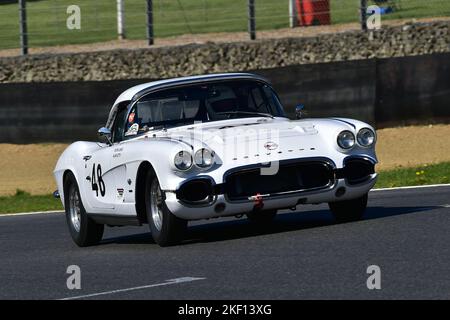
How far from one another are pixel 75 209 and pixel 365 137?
319cm

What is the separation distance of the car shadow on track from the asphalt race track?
13 mm

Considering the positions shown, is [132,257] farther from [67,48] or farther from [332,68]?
[67,48]

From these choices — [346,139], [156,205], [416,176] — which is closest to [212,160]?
[156,205]

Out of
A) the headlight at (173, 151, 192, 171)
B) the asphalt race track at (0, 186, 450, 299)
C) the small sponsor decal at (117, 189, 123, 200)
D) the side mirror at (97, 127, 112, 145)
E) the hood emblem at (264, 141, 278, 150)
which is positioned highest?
the side mirror at (97, 127, 112, 145)

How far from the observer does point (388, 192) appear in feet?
52.5

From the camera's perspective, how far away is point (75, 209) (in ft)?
42.5

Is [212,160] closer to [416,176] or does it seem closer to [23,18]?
[416,176]

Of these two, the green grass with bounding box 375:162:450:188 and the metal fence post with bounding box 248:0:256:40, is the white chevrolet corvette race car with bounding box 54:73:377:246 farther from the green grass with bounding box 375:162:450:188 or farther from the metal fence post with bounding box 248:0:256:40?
the metal fence post with bounding box 248:0:256:40

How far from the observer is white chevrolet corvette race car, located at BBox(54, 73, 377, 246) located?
10.7 m

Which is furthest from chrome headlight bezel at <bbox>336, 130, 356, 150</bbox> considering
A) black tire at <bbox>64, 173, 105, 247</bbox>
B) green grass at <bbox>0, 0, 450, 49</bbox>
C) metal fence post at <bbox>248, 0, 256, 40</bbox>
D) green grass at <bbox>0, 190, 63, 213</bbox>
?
green grass at <bbox>0, 0, 450, 49</bbox>

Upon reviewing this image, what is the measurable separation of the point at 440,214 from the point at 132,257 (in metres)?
2.82

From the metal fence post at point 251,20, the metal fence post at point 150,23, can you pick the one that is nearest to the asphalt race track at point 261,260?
the metal fence post at point 251,20

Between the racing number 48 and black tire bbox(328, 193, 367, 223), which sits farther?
the racing number 48
